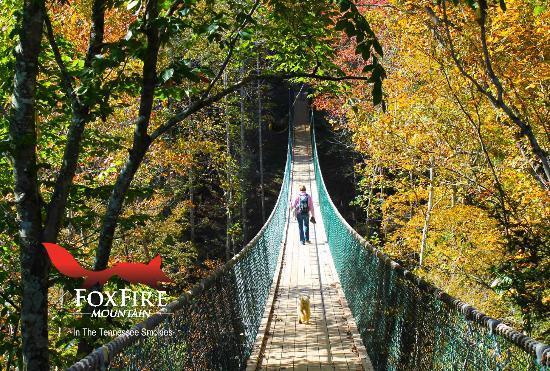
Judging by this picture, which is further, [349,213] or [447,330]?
[349,213]

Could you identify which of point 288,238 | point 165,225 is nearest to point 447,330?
point 288,238

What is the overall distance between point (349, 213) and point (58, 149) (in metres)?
16.1

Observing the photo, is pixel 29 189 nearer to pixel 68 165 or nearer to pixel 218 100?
pixel 68 165

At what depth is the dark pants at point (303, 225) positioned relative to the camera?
7.93 meters

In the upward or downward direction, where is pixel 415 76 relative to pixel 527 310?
upward

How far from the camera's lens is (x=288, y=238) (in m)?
8.88

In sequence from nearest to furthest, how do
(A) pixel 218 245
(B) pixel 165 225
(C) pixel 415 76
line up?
(C) pixel 415 76, (B) pixel 165 225, (A) pixel 218 245

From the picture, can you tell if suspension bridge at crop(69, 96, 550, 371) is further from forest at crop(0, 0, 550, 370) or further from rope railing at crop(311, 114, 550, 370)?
forest at crop(0, 0, 550, 370)

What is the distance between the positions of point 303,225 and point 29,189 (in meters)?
6.23

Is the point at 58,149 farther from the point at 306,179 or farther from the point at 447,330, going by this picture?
the point at 306,179

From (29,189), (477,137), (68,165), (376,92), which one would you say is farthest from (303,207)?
(376,92)

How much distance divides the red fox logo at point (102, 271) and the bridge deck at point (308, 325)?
1.13 meters

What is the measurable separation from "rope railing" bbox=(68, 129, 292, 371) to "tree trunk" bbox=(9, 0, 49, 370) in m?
0.51

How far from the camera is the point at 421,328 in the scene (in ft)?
8.21
